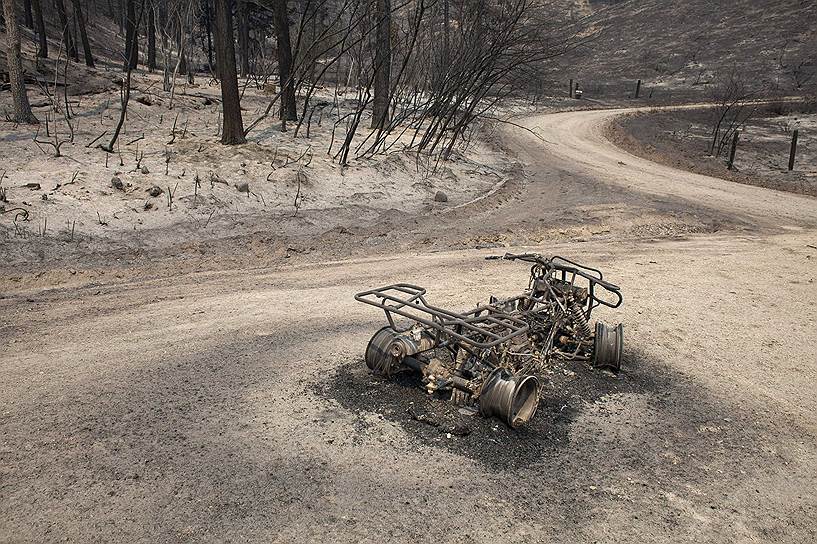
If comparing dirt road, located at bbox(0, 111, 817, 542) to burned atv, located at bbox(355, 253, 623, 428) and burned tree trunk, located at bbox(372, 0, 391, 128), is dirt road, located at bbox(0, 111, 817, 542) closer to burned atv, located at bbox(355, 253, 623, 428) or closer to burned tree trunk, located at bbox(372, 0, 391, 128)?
burned atv, located at bbox(355, 253, 623, 428)

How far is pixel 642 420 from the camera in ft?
18.2

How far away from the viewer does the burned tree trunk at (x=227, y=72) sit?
13885 millimetres

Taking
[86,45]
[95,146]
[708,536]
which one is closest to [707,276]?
[708,536]

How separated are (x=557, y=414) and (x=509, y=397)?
2.82 feet

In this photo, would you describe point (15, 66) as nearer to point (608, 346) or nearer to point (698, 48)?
point (608, 346)

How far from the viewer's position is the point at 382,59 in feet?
54.0

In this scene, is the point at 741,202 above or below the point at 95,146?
below

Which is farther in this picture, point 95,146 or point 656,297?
point 95,146

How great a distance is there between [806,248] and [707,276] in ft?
11.6

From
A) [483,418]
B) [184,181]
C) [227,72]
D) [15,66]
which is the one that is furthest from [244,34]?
[483,418]

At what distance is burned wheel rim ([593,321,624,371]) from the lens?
6375 mm

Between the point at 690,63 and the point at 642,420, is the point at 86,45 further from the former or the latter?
the point at 690,63

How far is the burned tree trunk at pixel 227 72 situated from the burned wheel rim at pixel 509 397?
1184cm

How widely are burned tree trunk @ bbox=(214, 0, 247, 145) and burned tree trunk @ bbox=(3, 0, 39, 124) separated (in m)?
4.47
